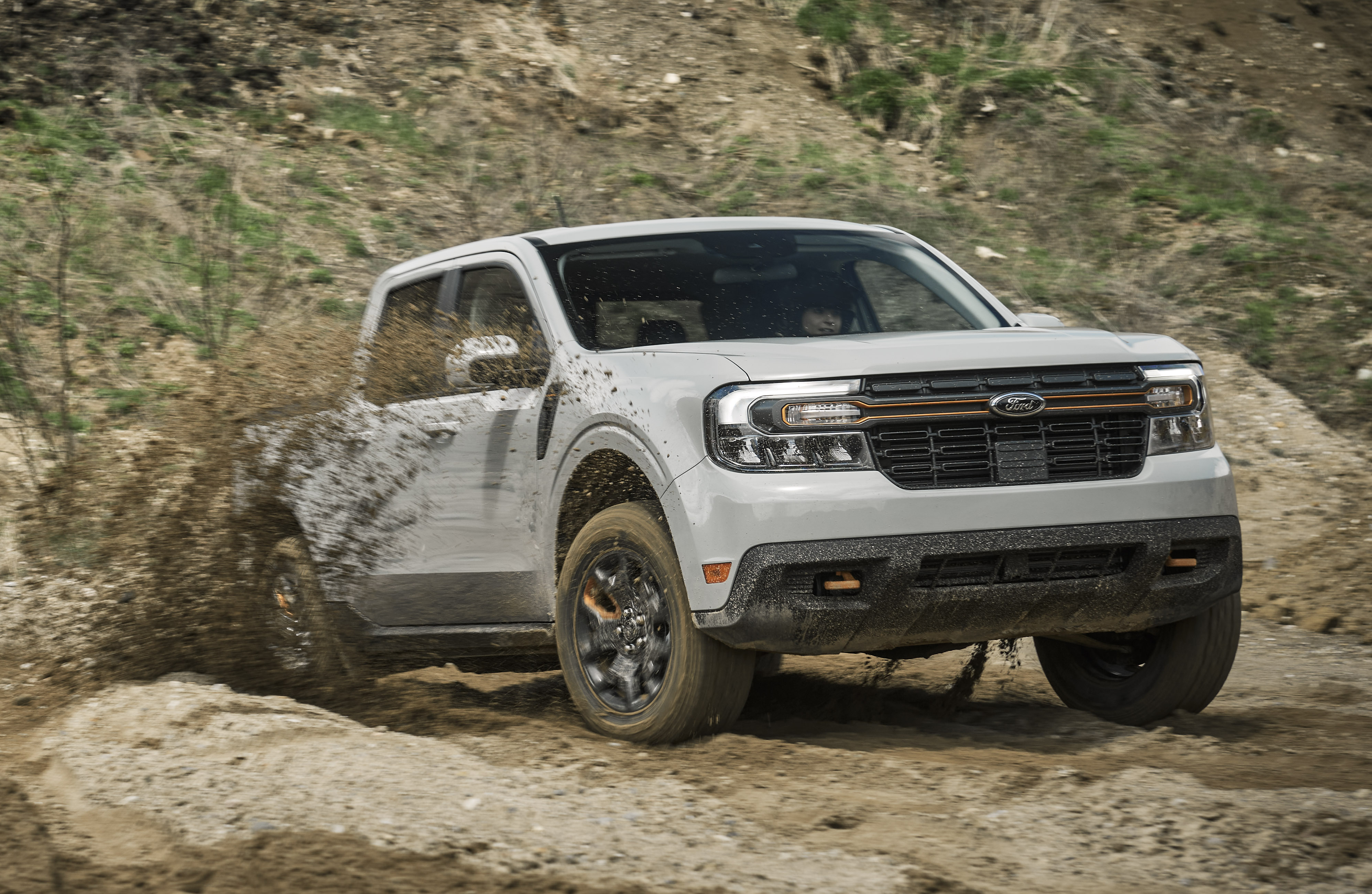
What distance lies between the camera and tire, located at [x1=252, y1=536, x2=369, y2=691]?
617cm

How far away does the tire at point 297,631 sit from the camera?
6168mm

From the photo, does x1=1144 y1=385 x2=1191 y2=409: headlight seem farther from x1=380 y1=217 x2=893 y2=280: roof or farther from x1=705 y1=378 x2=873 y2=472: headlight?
x1=380 y1=217 x2=893 y2=280: roof

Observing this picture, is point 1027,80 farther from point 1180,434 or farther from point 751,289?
point 1180,434

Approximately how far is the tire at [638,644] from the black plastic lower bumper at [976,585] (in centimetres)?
16

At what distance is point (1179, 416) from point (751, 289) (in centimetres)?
164

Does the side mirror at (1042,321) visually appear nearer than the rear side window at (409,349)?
Yes

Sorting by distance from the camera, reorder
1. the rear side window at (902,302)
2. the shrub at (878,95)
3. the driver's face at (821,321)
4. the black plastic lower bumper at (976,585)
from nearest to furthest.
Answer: the black plastic lower bumper at (976,585) → the driver's face at (821,321) → the rear side window at (902,302) → the shrub at (878,95)

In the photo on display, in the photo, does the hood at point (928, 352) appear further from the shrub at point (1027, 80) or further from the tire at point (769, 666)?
the shrub at point (1027, 80)

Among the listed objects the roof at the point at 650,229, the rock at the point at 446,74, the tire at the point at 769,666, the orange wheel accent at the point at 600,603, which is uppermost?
the rock at the point at 446,74

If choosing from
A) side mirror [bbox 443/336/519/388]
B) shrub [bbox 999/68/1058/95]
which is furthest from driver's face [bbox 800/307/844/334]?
shrub [bbox 999/68/1058/95]

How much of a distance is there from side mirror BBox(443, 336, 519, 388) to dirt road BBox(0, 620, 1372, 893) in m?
1.27

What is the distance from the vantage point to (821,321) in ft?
18.0

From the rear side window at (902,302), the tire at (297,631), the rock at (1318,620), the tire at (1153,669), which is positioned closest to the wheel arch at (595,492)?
the rear side window at (902,302)

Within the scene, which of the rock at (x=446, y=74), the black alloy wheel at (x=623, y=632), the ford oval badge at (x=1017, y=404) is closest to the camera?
the ford oval badge at (x=1017, y=404)
